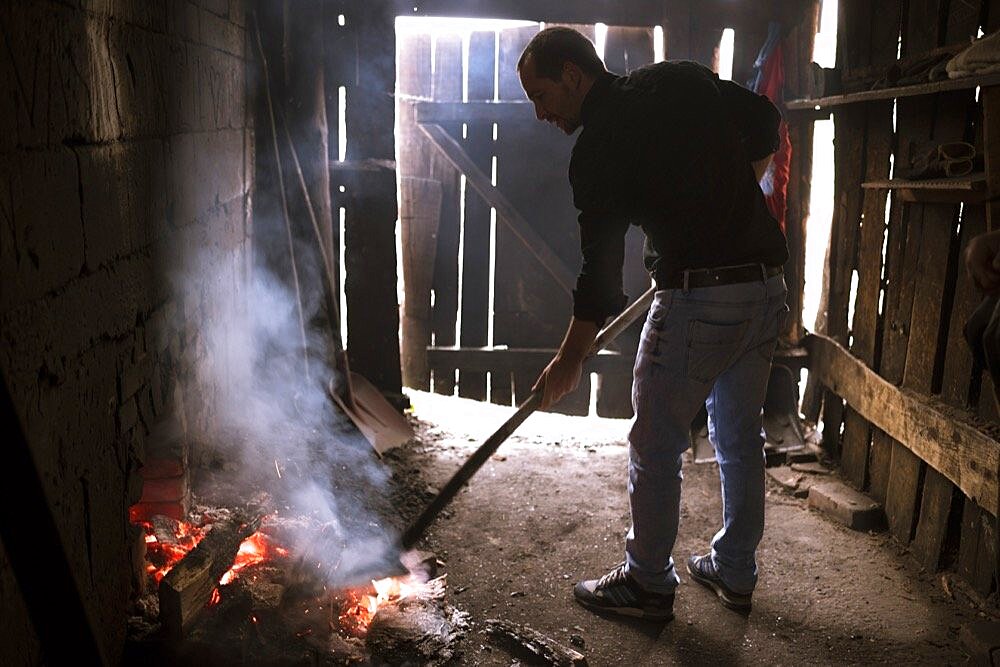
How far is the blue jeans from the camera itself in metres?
A: 3.17

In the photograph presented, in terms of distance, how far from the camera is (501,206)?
6590mm

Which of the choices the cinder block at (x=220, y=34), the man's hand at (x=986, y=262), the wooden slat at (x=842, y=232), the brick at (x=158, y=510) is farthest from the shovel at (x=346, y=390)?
the man's hand at (x=986, y=262)

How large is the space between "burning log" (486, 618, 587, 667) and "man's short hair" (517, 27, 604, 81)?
2.08 m

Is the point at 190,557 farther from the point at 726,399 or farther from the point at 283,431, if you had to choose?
the point at 726,399

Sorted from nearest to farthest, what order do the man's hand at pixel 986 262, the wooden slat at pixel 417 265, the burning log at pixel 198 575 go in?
the man's hand at pixel 986 262 < the burning log at pixel 198 575 < the wooden slat at pixel 417 265

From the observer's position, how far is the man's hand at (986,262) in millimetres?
2385

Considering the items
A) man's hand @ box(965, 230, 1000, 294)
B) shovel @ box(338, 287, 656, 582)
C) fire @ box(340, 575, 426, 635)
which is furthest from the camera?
shovel @ box(338, 287, 656, 582)

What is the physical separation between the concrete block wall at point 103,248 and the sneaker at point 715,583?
2.27 m

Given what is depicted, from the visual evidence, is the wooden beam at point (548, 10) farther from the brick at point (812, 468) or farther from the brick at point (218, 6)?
the brick at point (812, 468)

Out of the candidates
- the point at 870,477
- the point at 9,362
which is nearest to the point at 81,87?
the point at 9,362

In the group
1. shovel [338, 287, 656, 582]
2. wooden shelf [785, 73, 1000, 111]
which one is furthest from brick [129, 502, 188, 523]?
wooden shelf [785, 73, 1000, 111]

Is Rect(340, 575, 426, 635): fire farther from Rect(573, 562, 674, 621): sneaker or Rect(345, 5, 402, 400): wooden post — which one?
Rect(345, 5, 402, 400): wooden post

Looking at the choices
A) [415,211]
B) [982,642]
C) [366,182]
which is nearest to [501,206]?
[415,211]

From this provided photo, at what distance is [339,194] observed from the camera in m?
5.62
